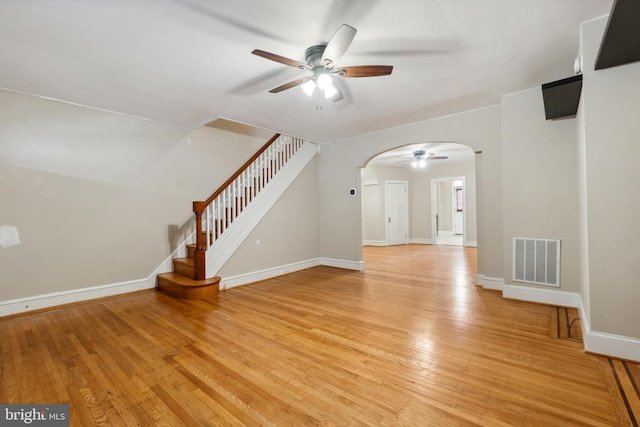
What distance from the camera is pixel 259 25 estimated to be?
2.24 meters

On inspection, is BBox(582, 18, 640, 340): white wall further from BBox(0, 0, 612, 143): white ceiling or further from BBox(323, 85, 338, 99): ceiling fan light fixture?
BBox(323, 85, 338, 99): ceiling fan light fixture

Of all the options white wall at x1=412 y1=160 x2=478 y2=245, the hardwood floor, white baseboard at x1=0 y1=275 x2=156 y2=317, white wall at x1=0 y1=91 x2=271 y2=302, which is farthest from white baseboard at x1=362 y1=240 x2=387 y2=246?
white baseboard at x1=0 y1=275 x2=156 y2=317

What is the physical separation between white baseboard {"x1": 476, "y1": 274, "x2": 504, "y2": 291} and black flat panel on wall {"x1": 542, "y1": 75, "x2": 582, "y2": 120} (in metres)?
2.32

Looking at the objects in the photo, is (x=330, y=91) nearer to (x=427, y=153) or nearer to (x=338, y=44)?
(x=338, y=44)

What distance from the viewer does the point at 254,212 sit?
196 inches

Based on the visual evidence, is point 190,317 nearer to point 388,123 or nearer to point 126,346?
point 126,346

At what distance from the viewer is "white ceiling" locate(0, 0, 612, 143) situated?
2082mm

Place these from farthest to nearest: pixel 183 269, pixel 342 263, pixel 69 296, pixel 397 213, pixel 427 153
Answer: pixel 397 213
pixel 427 153
pixel 342 263
pixel 183 269
pixel 69 296

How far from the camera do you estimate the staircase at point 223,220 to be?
4.18 meters

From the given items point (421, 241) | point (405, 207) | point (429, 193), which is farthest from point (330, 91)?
point (421, 241)

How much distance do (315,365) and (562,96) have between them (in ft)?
12.2

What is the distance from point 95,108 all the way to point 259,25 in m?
3.24

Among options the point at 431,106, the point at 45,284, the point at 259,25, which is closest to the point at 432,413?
the point at 259,25

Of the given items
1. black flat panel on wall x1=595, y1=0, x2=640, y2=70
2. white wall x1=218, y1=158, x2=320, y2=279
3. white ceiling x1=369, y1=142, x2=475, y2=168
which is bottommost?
white wall x1=218, y1=158, x2=320, y2=279
